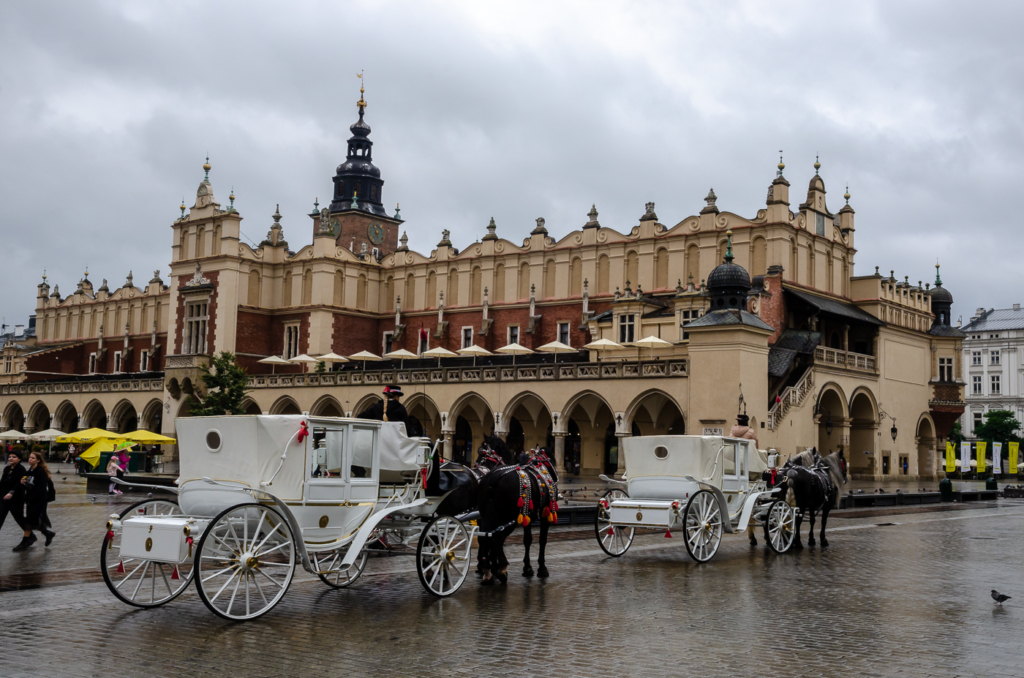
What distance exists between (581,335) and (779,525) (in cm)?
3347

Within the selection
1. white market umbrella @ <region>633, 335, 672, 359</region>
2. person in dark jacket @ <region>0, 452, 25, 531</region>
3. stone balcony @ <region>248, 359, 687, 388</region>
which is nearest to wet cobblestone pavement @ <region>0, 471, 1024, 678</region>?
person in dark jacket @ <region>0, 452, 25, 531</region>

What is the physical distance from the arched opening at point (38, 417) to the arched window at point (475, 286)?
28.3 meters

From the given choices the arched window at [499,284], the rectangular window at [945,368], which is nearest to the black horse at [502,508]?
the arched window at [499,284]

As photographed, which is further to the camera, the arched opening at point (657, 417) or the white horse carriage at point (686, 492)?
the arched opening at point (657, 417)

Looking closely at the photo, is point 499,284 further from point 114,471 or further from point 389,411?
point 389,411

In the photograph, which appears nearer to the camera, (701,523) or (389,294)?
(701,523)

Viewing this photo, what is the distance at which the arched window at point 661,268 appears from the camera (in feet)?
157

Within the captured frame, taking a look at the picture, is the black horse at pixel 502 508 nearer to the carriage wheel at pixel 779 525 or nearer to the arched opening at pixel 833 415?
the carriage wheel at pixel 779 525

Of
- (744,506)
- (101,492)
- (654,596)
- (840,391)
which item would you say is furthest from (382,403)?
(840,391)

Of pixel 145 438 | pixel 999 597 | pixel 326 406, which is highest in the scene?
pixel 326 406

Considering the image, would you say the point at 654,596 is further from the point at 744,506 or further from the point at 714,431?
the point at 714,431

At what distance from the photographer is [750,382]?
35188 mm

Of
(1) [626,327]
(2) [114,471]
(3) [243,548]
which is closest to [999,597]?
(3) [243,548]

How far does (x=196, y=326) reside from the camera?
5647 cm
